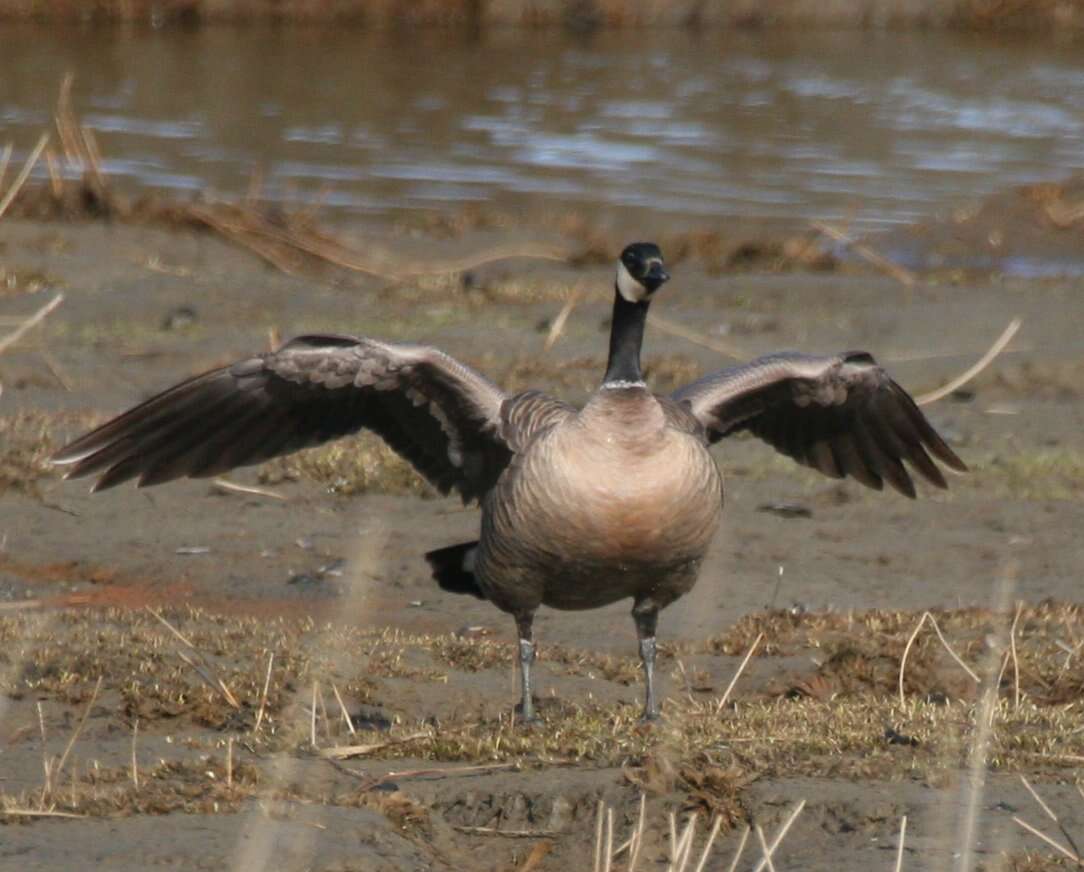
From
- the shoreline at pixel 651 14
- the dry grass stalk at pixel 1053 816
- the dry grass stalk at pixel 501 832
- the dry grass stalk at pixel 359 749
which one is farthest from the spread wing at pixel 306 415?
the shoreline at pixel 651 14

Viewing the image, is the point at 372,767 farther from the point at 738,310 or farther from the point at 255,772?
the point at 738,310

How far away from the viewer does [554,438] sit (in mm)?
6039

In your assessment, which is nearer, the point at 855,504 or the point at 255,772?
the point at 255,772

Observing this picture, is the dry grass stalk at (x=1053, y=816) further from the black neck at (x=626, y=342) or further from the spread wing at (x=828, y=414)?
the spread wing at (x=828, y=414)

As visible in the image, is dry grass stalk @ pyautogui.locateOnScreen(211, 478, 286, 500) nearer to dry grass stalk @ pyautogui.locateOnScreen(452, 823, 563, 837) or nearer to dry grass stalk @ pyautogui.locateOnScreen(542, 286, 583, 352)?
dry grass stalk @ pyautogui.locateOnScreen(542, 286, 583, 352)

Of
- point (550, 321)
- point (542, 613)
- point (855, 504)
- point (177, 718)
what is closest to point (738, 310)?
point (550, 321)

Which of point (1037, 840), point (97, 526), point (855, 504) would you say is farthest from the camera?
point (855, 504)

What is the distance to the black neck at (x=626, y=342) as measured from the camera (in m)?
6.31

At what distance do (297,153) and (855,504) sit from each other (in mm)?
10548

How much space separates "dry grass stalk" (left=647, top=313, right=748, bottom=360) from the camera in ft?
36.9

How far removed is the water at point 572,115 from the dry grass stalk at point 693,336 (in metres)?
4.41

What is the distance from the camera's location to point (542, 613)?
316 inches

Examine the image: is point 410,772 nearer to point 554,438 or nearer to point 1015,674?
point 554,438

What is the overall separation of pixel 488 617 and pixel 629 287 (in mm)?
1965
